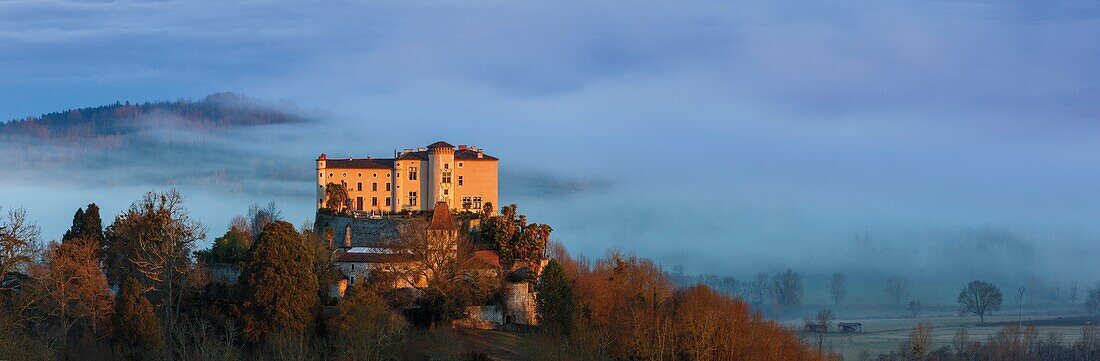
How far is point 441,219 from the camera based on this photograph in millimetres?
63688

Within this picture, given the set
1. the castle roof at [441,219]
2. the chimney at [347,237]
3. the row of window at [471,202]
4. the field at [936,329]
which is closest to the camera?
the castle roof at [441,219]

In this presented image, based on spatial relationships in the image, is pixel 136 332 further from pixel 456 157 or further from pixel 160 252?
pixel 456 157

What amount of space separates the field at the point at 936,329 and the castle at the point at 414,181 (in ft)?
83.0

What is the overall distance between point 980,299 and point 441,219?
82231 millimetres

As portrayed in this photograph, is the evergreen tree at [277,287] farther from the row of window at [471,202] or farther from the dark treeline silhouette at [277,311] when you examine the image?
the row of window at [471,202]

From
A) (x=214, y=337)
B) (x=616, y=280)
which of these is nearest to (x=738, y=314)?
(x=616, y=280)

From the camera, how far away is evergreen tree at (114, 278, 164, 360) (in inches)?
1924

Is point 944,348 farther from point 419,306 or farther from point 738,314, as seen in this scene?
point 419,306

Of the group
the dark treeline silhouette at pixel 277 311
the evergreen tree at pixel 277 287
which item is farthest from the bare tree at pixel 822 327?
the evergreen tree at pixel 277 287

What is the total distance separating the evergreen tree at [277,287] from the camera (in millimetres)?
50250

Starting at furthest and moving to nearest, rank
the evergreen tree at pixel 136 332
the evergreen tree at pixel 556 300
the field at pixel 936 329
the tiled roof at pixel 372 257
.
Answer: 1. the field at pixel 936 329
2. the tiled roof at pixel 372 257
3. the evergreen tree at pixel 556 300
4. the evergreen tree at pixel 136 332

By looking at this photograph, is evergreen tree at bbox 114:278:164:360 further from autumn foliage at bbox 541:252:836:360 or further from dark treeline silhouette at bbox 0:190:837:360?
autumn foliage at bbox 541:252:836:360

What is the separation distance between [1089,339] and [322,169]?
180ft

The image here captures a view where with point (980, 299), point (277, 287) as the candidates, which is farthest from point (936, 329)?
point (277, 287)
